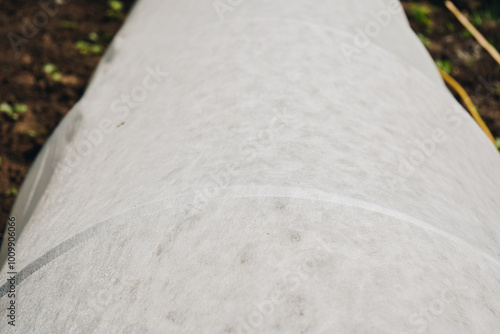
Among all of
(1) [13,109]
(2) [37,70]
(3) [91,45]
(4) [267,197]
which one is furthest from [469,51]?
(1) [13,109]

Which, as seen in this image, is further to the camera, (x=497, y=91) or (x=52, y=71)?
(x=497, y=91)

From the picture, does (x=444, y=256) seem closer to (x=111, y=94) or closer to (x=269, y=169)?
(x=269, y=169)

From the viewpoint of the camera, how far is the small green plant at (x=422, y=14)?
572 cm

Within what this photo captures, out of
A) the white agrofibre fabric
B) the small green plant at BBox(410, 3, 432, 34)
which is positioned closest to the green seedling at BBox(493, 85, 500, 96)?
the small green plant at BBox(410, 3, 432, 34)

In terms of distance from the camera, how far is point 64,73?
4445mm

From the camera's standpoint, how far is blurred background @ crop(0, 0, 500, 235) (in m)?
3.88

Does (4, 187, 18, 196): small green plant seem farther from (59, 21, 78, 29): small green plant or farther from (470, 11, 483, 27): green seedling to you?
(470, 11, 483, 27): green seedling

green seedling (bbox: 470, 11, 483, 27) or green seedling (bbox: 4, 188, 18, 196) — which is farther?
green seedling (bbox: 470, 11, 483, 27)

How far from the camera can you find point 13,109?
4.01 m

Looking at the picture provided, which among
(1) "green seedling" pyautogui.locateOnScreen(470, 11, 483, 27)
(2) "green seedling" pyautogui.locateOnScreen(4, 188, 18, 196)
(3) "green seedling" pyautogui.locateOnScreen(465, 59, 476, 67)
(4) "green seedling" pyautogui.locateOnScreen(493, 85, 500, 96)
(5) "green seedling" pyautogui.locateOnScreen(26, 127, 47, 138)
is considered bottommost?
(1) "green seedling" pyautogui.locateOnScreen(470, 11, 483, 27)

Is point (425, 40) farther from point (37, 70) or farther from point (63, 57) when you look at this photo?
point (37, 70)

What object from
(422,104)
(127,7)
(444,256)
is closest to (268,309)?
(444,256)

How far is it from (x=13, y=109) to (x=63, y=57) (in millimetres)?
939

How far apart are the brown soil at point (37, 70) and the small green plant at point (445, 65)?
4192mm
